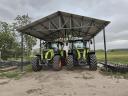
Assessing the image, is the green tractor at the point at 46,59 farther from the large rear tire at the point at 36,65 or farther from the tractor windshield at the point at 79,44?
the tractor windshield at the point at 79,44

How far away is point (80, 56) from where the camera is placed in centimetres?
1702

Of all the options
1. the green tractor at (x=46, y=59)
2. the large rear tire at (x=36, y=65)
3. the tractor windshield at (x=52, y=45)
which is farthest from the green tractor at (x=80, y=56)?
the large rear tire at (x=36, y=65)

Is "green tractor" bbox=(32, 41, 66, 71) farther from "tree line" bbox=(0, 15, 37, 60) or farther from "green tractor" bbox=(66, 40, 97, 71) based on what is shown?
"tree line" bbox=(0, 15, 37, 60)

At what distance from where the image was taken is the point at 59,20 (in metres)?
17.5

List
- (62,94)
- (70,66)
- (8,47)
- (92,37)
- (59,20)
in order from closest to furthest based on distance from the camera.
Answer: (62,94)
(70,66)
(59,20)
(92,37)
(8,47)

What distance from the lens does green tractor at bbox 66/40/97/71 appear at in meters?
16.5

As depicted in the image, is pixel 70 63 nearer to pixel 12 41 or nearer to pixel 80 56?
pixel 80 56

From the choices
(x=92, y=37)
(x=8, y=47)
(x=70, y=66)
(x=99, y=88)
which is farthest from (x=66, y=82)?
(x=8, y=47)

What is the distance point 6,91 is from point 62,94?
2900 millimetres

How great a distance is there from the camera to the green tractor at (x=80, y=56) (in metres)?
16.5

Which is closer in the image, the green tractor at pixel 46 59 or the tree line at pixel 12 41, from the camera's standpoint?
the green tractor at pixel 46 59

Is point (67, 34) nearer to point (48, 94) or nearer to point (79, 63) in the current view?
point (79, 63)

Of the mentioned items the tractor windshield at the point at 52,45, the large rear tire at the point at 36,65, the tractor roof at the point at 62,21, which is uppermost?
the tractor roof at the point at 62,21

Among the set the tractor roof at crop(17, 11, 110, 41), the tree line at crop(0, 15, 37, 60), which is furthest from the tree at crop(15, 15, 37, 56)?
the tractor roof at crop(17, 11, 110, 41)
